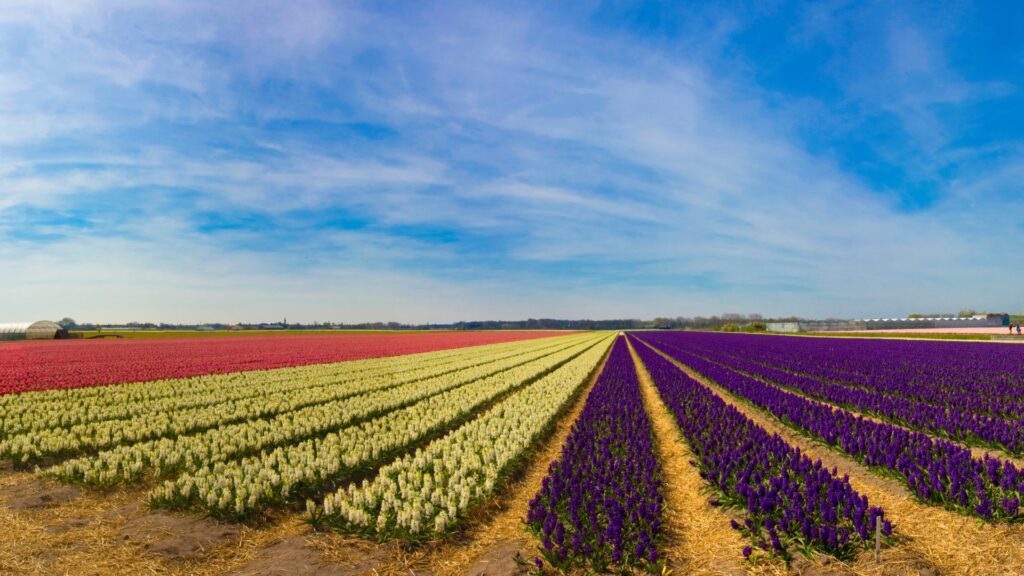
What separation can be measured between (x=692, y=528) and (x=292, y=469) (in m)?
5.94

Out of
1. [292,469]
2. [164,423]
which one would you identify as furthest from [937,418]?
[164,423]

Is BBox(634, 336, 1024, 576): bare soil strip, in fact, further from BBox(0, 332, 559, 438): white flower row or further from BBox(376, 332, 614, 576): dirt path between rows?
BBox(0, 332, 559, 438): white flower row

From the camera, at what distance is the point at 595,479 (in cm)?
738

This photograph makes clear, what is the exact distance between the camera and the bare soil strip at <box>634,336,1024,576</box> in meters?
5.11

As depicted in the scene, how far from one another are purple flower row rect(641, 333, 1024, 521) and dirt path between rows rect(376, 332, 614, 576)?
5.69 m

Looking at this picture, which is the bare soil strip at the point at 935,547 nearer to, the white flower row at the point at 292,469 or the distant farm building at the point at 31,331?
the white flower row at the point at 292,469

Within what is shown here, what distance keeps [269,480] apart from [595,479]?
16.0 ft

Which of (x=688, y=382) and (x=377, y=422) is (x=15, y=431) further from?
(x=688, y=382)

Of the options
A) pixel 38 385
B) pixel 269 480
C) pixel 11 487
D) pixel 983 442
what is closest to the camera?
pixel 269 480

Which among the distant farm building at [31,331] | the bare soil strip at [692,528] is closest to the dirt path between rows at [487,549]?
the bare soil strip at [692,528]

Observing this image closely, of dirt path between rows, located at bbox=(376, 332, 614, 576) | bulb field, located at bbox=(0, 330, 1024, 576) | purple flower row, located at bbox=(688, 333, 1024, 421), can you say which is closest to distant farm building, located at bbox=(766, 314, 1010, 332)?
purple flower row, located at bbox=(688, 333, 1024, 421)

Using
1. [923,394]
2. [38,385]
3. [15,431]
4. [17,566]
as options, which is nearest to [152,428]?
[15,431]

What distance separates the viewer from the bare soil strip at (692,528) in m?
5.38

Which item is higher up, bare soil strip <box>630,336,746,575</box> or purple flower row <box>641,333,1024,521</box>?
purple flower row <box>641,333,1024,521</box>
